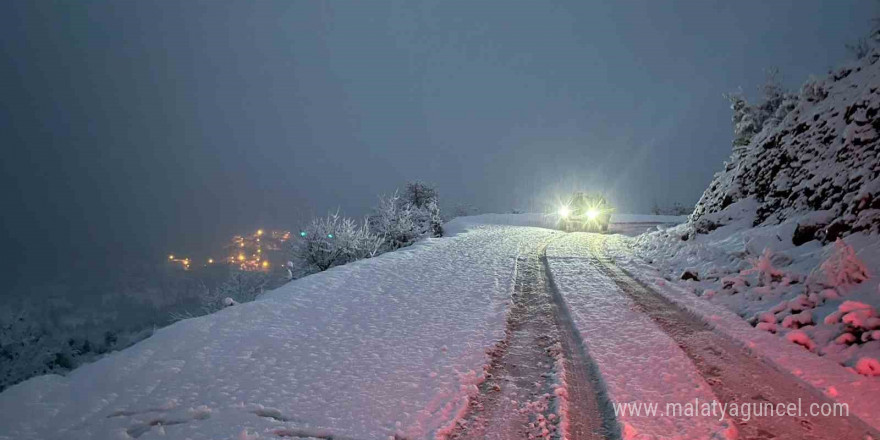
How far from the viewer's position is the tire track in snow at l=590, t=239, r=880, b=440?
2.99 metres

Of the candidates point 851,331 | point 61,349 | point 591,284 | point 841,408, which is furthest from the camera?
point 61,349

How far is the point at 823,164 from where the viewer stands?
926 centimetres

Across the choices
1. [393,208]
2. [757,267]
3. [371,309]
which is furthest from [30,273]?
[757,267]

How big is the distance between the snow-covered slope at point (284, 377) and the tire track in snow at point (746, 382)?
258 centimetres

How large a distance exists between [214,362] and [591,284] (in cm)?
799

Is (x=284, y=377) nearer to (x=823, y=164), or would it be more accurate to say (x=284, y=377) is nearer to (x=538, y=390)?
(x=538, y=390)

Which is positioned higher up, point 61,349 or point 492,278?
point 492,278

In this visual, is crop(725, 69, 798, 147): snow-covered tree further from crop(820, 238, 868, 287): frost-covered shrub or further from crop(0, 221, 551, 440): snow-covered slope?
crop(0, 221, 551, 440): snow-covered slope

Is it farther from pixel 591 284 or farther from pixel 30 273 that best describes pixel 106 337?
pixel 30 273

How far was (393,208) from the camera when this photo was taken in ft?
70.8

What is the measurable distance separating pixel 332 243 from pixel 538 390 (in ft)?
45.6

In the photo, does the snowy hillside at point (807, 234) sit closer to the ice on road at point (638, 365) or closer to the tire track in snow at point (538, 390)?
the ice on road at point (638, 365)

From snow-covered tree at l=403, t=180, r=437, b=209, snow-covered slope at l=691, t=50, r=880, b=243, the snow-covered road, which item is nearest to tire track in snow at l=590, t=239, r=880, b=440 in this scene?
the snow-covered road

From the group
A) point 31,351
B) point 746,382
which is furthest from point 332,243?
point 31,351
